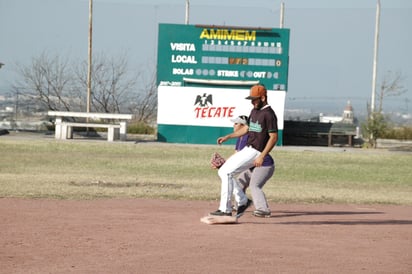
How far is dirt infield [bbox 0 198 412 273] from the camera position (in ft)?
32.5

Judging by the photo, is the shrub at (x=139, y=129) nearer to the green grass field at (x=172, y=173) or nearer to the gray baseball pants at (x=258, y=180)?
the green grass field at (x=172, y=173)

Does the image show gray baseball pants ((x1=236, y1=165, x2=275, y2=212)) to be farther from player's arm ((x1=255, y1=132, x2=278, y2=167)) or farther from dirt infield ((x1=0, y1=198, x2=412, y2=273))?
player's arm ((x1=255, y1=132, x2=278, y2=167))

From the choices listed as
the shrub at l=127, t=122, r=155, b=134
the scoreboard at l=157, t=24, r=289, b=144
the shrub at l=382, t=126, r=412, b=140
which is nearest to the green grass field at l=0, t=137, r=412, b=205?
the scoreboard at l=157, t=24, r=289, b=144

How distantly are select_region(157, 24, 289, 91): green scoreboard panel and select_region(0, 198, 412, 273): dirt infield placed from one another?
73.7 feet

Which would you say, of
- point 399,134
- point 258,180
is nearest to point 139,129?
point 399,134

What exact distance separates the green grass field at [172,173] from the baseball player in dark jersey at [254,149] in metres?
4.64

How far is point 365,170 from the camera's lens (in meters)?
27.8

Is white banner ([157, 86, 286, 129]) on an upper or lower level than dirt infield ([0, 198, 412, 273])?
upper

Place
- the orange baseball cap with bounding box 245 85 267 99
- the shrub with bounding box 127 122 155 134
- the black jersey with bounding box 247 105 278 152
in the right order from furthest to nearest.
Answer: the shrub with bounding box 127 122 155 134 < the orange baseball cap with bounding box 245 85 267 99 < the black jersey with bounding box 247 105 278 152

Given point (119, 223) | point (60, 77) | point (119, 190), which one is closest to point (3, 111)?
point (60, 77)

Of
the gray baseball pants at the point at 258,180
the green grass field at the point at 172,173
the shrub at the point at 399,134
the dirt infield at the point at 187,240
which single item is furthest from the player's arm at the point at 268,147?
the shrub at the point at 399,134

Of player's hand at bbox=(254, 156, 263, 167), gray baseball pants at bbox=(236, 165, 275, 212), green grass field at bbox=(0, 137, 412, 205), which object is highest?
player's hand at bbox=(254, 156, 263, 167)

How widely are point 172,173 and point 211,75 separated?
574 inches

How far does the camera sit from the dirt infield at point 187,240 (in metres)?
9.91
